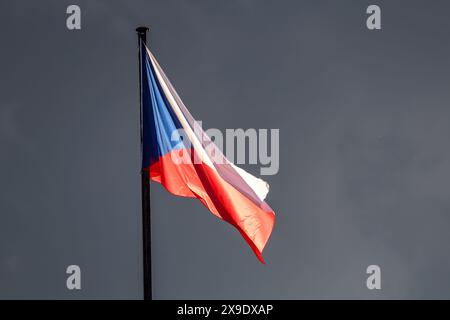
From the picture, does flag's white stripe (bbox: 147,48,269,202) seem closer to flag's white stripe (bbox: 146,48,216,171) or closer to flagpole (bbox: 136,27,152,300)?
flag's white stripe (bbox: 146,48,216,171)

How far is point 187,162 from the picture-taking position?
15.5 meters

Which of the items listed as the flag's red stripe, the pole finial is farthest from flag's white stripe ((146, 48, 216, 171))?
the pole finial

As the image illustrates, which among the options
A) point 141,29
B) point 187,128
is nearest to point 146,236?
point 187,128

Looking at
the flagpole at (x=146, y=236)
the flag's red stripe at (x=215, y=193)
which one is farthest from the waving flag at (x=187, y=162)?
the flagpole at (x=146, y=236)

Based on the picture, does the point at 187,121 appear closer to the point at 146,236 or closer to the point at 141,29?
the point at 141,29

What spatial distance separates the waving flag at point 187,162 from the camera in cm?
1500

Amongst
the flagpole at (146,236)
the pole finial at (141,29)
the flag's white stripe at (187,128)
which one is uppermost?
the pole finial at (141,29)

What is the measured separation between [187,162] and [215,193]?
3.84 ft

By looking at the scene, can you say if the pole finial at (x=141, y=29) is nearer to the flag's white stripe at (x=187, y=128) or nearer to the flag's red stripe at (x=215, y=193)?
the flag's white stripe at (x=187, y=128)

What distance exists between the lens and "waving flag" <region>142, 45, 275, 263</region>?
15000 millimetres
